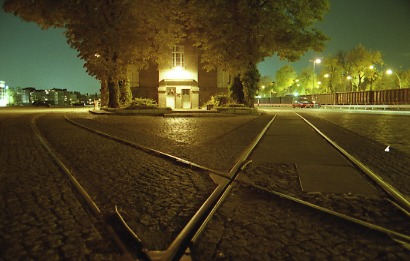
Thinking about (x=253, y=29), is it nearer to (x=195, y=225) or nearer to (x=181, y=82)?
(x=181, y=82)

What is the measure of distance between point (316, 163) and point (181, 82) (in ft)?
114

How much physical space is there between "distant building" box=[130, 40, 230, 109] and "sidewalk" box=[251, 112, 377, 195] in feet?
101

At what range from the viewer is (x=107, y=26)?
28109 mm

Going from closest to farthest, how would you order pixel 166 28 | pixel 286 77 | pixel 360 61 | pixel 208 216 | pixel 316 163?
1. pixel 208 216
2. pixel 316 163
3. pixel 166 28
4. pixel 360 61
5. pixel 286 77

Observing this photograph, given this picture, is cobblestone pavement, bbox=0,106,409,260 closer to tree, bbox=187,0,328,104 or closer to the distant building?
tree, bbox=187,0,328,104

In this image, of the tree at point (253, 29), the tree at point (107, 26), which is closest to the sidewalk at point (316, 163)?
the tree at point (253, 29)

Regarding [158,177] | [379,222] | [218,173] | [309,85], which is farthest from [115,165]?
[309,85]

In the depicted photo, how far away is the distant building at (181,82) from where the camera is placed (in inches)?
1618

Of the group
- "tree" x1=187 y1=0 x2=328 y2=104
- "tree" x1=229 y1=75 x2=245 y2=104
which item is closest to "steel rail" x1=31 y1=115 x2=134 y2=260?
"tree" x1=187 y1=0 x2=328 y2=104

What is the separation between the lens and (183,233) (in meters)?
3.41

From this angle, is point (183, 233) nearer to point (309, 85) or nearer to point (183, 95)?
point (183, 95)

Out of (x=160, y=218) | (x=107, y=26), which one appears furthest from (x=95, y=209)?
(x=107, y=26)

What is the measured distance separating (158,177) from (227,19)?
23.9m

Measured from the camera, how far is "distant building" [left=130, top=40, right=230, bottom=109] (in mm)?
41094
